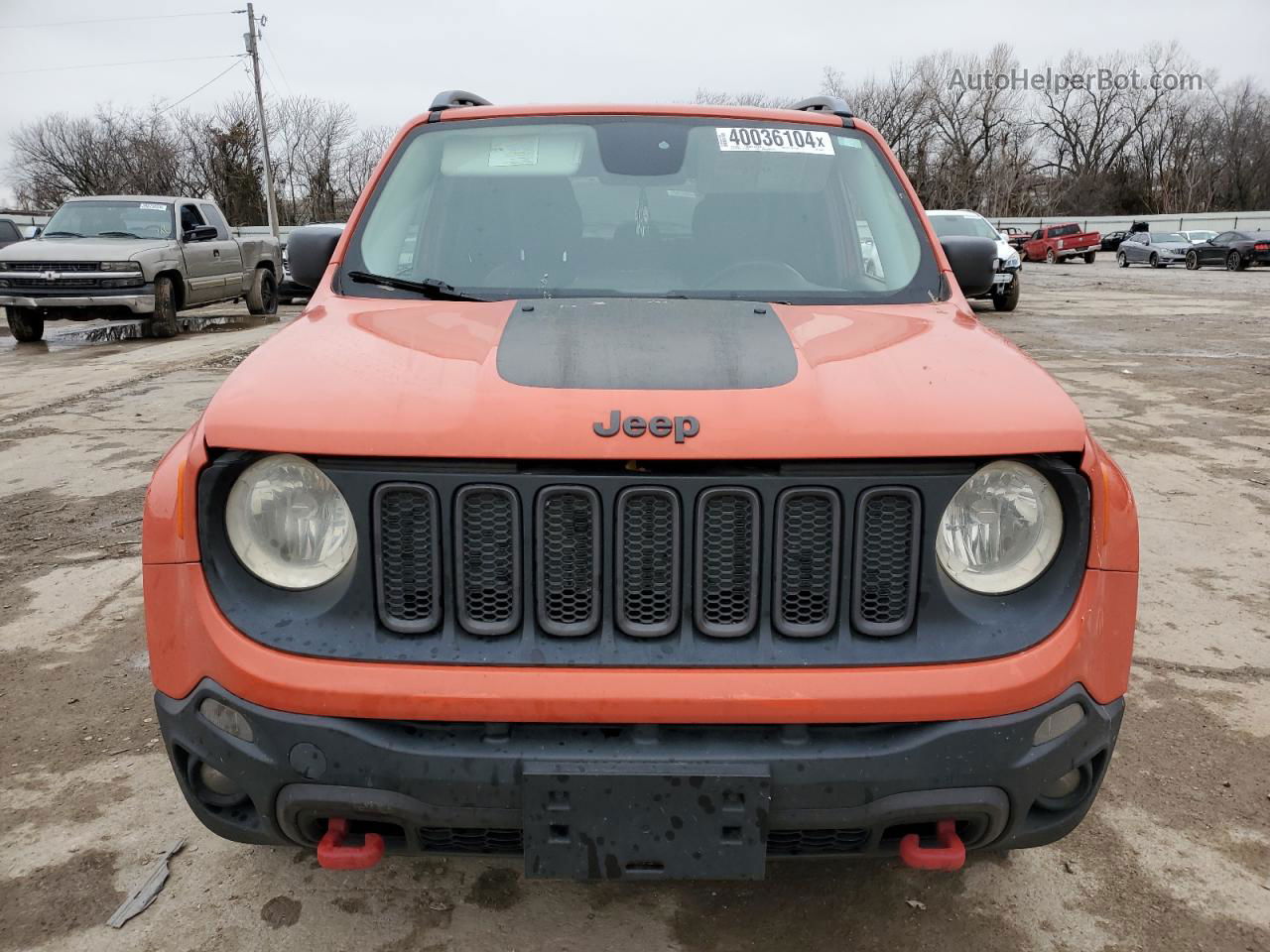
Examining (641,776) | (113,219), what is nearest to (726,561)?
(641,776)

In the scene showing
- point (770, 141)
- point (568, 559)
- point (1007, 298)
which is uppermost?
point (770, 141)

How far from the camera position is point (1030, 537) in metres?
1.87

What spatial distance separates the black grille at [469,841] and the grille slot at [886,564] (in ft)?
2.52

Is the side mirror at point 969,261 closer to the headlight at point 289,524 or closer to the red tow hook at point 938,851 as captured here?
the red tow hook at point 938,851

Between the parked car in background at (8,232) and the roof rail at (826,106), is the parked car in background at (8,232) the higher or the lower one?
the lower one

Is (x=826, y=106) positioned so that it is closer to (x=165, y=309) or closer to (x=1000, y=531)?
A: (x=1000, y=531)

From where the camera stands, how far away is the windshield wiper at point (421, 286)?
8.74 feet

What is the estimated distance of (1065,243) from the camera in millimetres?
42219

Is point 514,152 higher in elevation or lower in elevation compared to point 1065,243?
higher

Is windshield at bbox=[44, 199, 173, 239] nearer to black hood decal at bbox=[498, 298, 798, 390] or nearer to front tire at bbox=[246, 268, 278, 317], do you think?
front tire at bbox=[246, 268, 278, 317]

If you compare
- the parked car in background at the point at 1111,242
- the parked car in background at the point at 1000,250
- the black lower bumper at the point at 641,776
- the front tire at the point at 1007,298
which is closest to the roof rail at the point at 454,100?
the black lower bumper at the point at 641,776

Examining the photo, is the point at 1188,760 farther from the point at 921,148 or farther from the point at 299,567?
the point at 921,148

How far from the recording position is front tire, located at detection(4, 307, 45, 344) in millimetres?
13594

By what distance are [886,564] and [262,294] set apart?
16.8 m
